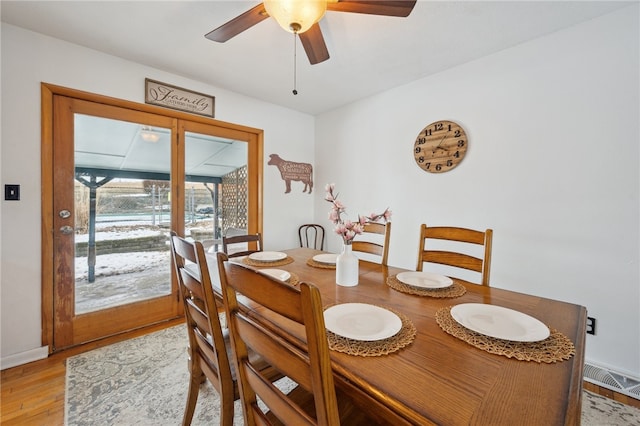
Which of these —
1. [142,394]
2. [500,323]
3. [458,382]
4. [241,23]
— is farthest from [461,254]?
[142,394]

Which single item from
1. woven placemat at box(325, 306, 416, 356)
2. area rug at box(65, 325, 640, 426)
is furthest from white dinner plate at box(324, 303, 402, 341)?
area rug at box(65, 325, 640, 426)

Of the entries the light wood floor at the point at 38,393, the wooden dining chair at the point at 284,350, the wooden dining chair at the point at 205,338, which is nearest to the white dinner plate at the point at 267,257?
the wooden dining chair at the point at 205,338

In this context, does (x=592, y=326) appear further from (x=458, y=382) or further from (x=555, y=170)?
(x=458, y=382)

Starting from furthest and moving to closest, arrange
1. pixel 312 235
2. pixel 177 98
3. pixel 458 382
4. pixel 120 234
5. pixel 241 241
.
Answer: pixel 312 235
pixel 177 98
pixel 120 234
pixel 241 241
pixel 458 382

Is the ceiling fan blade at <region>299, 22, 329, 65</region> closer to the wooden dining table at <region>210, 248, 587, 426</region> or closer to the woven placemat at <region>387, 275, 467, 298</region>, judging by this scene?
the woven placemat at <region>387, 275, 467, 298</region>

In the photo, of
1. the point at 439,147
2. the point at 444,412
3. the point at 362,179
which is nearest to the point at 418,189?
the point at 439,147

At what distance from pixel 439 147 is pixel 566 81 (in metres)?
0.94

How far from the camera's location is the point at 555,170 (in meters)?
1.89

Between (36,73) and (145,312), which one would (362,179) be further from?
(36,73)

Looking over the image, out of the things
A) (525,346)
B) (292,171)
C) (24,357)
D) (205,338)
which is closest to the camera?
(525,346)

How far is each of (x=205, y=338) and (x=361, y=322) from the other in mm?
713

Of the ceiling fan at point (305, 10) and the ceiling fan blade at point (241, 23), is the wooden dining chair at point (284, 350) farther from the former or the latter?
the ceiling fan blade at point (241, 23)

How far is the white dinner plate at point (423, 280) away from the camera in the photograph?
1.25 m

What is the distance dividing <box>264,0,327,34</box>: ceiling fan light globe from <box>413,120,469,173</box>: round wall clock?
5.34 ft
